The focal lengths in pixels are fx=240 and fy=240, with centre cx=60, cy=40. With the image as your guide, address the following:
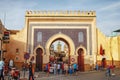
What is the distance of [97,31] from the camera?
33594mm

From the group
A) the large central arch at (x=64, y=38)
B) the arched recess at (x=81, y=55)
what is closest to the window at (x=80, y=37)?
the arched recess at (x=81, y=55)

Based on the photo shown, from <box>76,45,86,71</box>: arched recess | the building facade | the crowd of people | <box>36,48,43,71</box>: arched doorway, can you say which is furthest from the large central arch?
the crowd of people

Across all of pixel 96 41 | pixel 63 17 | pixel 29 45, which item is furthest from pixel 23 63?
pixel 96 41

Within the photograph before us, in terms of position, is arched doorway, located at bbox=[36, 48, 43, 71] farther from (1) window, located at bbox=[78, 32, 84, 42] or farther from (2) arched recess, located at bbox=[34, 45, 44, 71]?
(1) window, located at bbox=[78, 32, 84, 42]

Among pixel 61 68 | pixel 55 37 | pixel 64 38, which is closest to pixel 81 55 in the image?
pixel 64 38

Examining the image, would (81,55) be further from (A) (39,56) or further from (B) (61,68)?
(A) (39,56)

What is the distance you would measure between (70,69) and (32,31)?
873 centimetres

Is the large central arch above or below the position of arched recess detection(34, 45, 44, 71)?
above

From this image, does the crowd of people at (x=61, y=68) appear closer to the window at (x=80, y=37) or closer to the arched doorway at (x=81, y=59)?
the arched doorway at (x=81, y=59)

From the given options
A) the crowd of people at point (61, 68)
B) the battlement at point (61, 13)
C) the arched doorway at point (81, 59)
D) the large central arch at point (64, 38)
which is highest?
the battlement at point (61, 13)

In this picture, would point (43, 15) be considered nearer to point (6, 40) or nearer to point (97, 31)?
point (97, 31)

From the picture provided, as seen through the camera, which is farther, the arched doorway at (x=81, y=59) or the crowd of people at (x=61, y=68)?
the arched doorway at (x=81, y=59)

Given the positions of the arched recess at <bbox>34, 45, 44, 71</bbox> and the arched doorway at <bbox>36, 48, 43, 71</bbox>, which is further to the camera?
the arched doorway at <bbox>36, 48, 43, 71</bbox>

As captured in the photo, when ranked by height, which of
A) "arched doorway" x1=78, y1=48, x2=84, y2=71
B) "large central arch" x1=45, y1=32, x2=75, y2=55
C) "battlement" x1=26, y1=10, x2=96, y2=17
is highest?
"battlement" x1=26, y1=10, x2=96, y2=17
